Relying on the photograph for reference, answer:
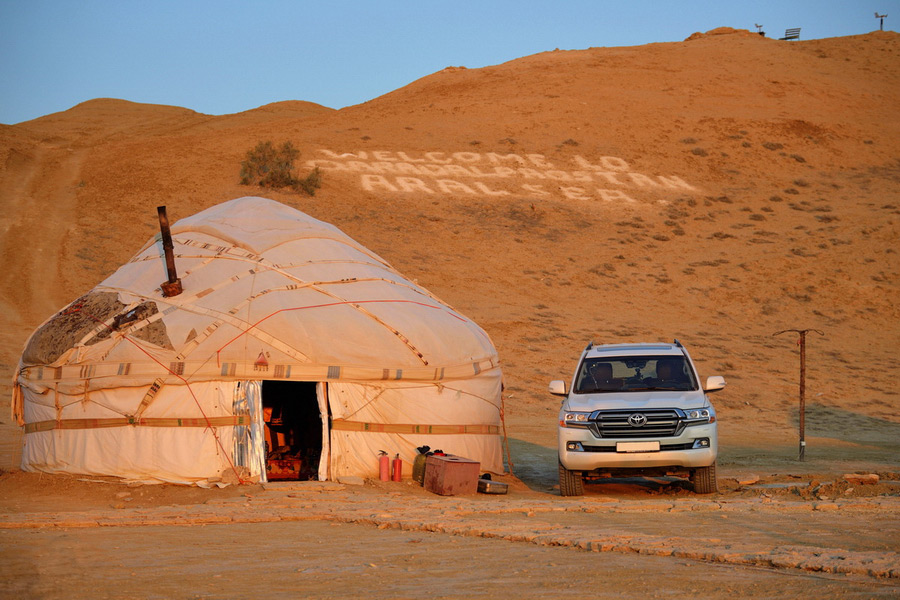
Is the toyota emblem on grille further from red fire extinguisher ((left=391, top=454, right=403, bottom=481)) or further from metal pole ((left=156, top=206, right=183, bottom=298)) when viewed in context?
metal pole ((left=156, top=206, right=183, bottom=298))

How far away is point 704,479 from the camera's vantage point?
11.0m

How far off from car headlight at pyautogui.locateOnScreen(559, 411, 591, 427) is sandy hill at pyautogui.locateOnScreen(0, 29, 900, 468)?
20.3 ft

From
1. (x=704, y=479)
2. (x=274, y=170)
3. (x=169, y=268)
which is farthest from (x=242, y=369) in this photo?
(x=274, y=170)

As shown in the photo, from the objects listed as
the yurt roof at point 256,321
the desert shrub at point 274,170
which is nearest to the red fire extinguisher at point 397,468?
the yurt roof at point 256,321

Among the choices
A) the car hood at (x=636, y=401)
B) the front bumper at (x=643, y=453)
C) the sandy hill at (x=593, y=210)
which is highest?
the sandy hill at (x=593, y=210)

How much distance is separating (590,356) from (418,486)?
266 cm

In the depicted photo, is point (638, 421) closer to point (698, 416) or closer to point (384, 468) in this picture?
point (698, 416)

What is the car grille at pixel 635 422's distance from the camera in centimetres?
1070

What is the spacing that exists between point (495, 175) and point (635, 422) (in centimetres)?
2959

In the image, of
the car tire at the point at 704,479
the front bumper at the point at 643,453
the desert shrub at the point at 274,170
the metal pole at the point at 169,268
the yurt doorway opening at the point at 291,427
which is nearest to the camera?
the front bumper at the point at 643,453

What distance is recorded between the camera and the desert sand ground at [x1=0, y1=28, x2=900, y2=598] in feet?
22.0

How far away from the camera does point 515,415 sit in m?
20.2

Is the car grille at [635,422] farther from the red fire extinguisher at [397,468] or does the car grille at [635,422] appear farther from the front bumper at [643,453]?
the red fire extinguisher at [397,468]

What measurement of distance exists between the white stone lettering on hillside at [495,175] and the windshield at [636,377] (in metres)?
25.5
